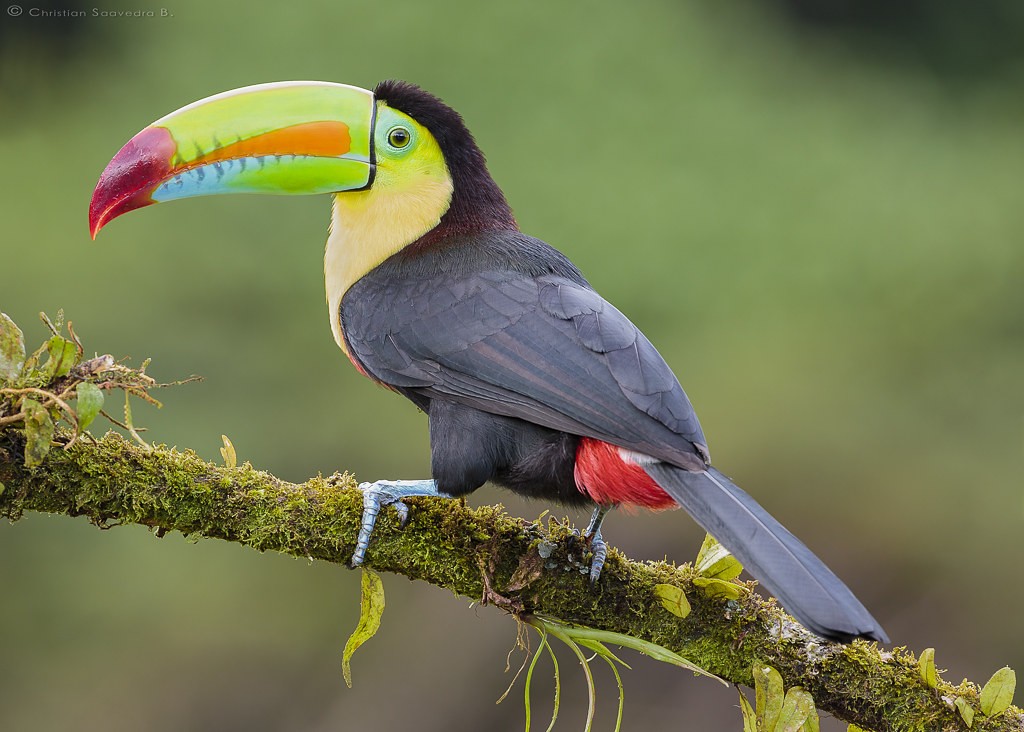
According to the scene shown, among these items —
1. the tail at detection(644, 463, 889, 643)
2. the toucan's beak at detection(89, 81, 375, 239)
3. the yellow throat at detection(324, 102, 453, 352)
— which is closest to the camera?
the tail at detection(644, 463, 889, 643)

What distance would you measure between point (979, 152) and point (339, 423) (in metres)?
3.41

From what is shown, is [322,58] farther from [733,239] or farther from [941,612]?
[941,612]

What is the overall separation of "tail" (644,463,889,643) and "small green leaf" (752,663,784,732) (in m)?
0.21

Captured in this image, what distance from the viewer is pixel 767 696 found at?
1.99 meters

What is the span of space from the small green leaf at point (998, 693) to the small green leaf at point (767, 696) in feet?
1.12

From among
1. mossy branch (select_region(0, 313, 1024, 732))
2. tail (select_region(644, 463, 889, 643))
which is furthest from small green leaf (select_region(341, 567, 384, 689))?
tail (select_region(644, 463, 889, 643))

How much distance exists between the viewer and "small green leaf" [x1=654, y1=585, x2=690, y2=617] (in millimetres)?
2047

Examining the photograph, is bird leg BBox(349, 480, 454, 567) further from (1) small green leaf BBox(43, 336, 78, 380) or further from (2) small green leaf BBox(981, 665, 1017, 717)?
(2) small green leaf BBox(981, 665, 1017, 717)

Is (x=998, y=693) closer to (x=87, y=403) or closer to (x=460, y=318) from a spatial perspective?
(x=460, y=318)

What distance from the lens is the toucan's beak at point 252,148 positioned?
8.29ft

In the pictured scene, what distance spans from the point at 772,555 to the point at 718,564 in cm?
25

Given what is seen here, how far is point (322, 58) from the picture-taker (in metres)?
5.04

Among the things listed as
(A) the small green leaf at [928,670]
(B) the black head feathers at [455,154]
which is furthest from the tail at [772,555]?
(B) the black head feathers at [455,154]

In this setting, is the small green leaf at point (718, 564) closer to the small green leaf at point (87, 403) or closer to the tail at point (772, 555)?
the tail at point (772, 555)
